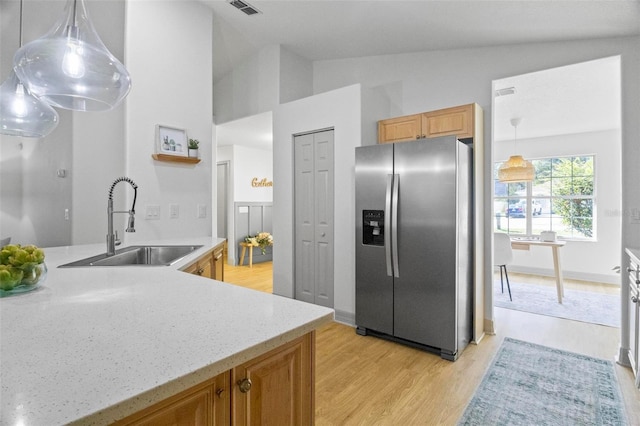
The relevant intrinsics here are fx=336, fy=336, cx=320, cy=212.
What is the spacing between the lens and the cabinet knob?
0.83 metres

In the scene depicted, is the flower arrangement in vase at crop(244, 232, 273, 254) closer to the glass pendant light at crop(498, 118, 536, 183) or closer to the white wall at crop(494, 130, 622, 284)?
the glass pendant light at crop(498, 118, 536, 183)

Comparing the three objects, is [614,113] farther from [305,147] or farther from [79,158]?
[79,158]

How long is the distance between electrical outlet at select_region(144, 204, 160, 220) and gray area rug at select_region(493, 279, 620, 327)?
379 cm

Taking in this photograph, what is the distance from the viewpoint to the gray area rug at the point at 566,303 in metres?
3.61

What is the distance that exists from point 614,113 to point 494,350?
3726 millimetres

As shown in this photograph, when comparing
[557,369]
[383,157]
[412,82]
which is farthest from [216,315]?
[412,82]

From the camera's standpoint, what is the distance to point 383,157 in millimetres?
2898

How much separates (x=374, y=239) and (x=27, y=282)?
239cm

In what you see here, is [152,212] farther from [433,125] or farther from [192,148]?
[433,125]

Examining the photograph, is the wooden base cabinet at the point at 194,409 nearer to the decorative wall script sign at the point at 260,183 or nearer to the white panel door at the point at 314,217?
the white panel door at the point at 314,217

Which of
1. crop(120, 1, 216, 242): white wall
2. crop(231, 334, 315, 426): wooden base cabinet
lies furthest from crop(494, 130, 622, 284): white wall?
crop(231, 334, 315, 426): wooden base cabinet

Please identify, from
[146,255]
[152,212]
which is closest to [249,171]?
[152,212]

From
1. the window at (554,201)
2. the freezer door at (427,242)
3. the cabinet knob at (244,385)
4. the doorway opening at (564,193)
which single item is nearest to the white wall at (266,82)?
the freezer door at (427,242)

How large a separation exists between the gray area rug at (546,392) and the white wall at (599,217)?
11.2 ft
